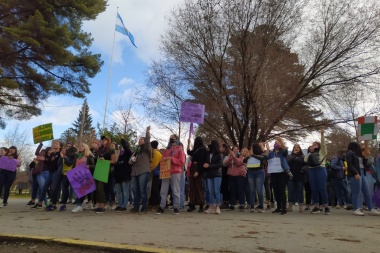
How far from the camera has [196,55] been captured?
18.1 m

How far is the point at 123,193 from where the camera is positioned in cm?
937

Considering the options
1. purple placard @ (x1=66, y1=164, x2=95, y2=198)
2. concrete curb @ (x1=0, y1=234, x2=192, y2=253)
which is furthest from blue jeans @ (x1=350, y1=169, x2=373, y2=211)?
purple placard @ (x1=66, y1=164, x2=95, y2=198)

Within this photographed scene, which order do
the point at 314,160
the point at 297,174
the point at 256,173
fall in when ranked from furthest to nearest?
the point at 297,174 < the point at 256,173 < the point at 314,160

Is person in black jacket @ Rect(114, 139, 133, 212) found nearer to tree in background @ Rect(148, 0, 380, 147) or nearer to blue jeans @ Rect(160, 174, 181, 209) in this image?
blue jeans @ Rect(160, 174, 181, 209)

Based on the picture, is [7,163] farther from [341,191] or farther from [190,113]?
[341,191]

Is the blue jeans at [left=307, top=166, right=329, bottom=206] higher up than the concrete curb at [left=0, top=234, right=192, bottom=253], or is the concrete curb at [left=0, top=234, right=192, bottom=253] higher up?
the blue jeans at [left=307, top=166, right=329, bottom=206]

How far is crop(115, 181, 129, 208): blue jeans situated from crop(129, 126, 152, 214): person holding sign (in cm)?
43

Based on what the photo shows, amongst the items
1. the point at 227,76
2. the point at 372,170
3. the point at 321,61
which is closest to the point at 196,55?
the point at 227,76

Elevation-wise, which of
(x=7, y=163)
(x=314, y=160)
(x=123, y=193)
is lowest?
(x=123, y=193)

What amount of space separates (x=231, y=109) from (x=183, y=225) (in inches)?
498

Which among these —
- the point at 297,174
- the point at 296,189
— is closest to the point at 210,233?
the point at 297,174

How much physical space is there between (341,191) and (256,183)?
4.61m

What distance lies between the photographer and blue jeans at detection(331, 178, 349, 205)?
11828mm

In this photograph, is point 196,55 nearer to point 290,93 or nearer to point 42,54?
point 290,93
